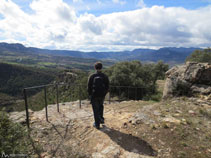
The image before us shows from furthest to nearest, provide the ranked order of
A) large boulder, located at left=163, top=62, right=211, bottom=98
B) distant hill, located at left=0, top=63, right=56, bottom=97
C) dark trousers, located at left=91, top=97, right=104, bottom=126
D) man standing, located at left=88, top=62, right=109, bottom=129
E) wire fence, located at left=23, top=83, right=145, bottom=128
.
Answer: distant hill, located at left=0, top=63, right=56, bottom=97, large boulder, located at left=163, top=62, right=211, bottom=98, wire fence, located at left=23, top=83, right=145, bottom=128, dark trousers, located at left=91, top=97, right=104, bottom=126, man standing, located at left=88, top=62, right=109, bottom=129

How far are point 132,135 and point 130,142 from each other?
348 millimetres

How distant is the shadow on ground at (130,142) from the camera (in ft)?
11.1

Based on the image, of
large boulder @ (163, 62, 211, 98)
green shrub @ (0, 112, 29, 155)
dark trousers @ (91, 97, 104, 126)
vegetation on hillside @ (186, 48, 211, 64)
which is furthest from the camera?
vegetation on hillside @ (186, 48, 211, 64)

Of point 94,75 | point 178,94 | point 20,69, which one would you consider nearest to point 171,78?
point 178,94

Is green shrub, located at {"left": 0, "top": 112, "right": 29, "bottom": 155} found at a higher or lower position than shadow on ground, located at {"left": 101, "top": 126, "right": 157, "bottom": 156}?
higher

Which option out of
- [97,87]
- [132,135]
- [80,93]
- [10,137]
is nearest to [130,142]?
[132,135]

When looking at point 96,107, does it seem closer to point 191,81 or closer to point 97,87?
point 97,87

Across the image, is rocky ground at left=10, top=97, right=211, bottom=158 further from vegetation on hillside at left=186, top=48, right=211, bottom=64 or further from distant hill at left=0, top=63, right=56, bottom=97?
distant hill at left=0, top=63, right=56, bottom=97

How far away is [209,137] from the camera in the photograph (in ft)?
11.7

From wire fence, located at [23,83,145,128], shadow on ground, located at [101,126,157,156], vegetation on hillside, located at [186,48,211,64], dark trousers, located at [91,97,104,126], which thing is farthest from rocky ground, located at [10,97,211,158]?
vegetation on hillside, located at [186,48,211,64]

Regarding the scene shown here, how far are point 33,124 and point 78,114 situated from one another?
189 centimetres

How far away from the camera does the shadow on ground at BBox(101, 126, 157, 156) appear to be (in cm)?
338

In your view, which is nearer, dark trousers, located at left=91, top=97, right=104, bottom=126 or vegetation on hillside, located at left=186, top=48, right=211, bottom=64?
dark trousers, located at left=91, top=97, right=104, bottom=126

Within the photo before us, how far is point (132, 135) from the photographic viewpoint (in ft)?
13.4
